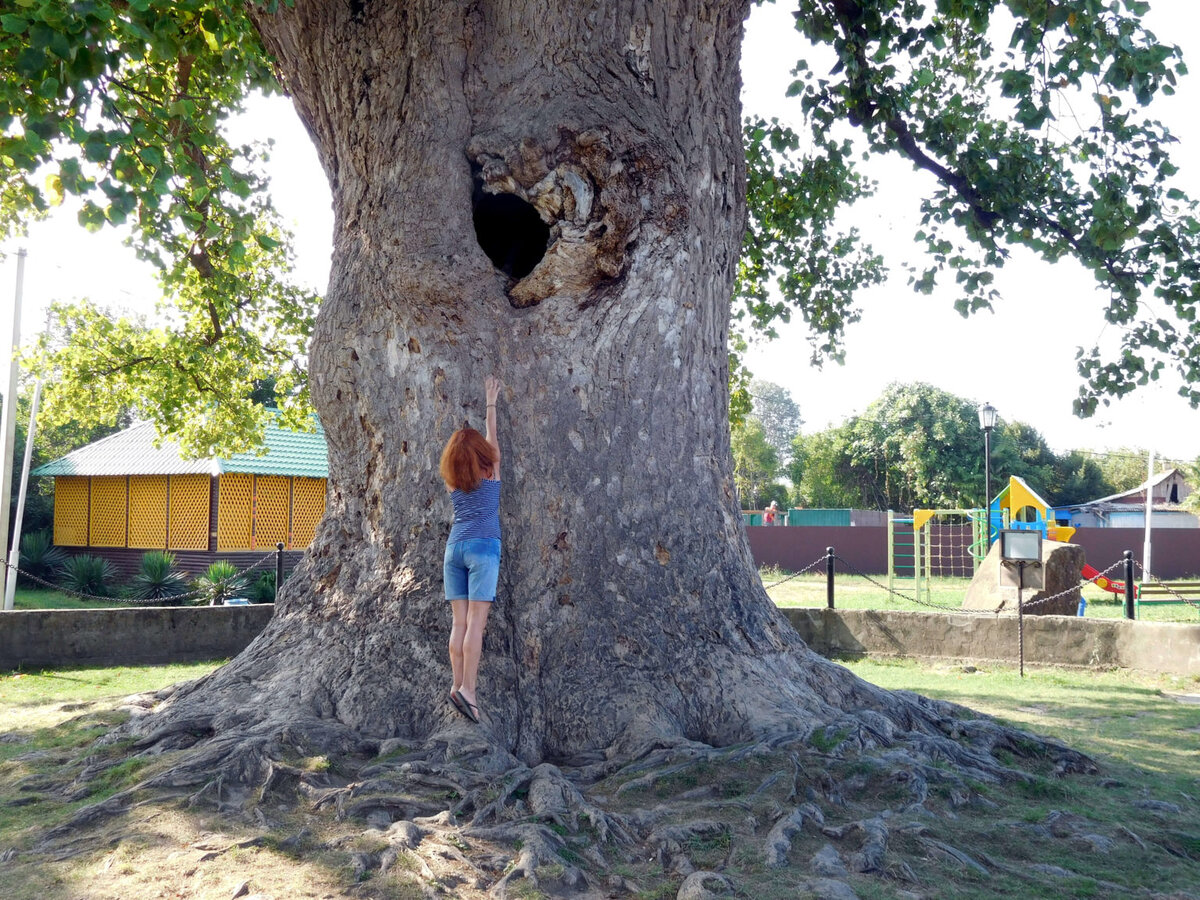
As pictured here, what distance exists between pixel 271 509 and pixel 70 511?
7.05 m

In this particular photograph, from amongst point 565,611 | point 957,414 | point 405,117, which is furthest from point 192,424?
point 957,414

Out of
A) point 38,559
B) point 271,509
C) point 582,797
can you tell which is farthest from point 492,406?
point 38,559

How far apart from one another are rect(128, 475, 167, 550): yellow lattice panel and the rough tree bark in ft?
68.1

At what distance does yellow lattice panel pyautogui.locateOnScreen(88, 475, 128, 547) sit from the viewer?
2603 cm

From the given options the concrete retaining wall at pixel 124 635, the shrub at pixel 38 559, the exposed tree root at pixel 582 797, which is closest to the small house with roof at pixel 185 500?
the shrub at pixel 38 559

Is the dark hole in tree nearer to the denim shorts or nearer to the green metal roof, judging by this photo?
the denim shorts

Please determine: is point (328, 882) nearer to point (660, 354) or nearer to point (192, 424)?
point (660, 354)

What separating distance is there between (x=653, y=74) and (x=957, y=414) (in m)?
46.5

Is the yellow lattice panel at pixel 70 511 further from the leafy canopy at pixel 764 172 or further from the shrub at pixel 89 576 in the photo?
the leafy canopy at pixel 764 172

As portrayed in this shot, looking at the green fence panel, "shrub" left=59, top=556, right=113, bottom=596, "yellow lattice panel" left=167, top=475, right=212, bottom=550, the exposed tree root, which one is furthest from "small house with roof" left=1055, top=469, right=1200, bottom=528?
the exposed tree root

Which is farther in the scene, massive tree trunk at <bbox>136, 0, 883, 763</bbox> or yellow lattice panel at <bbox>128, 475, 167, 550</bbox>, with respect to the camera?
yellow lattice panel at <bbox>128, 475, 167, 550</bbox>

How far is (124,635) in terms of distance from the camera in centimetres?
1057

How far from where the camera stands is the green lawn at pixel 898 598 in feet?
58.3

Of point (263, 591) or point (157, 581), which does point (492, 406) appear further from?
point (157, 581)
